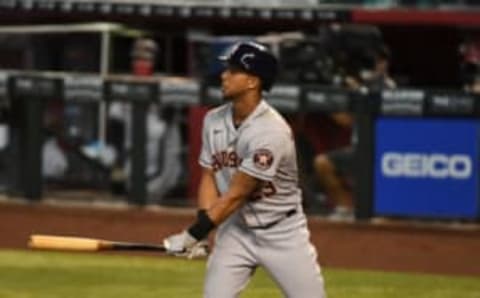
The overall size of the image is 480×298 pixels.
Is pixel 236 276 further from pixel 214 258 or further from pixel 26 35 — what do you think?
pixel 26 35

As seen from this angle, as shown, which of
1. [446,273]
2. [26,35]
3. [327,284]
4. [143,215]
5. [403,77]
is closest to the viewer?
[327,284]

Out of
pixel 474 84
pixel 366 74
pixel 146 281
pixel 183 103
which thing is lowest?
pixel 146 281

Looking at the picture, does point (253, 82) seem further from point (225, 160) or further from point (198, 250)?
point (198, 250)

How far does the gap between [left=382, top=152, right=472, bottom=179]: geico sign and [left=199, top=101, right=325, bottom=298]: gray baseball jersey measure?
27.0 ft

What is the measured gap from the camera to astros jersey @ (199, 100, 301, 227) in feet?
22.7

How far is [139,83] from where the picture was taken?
1638 cm

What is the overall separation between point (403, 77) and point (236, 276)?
1471 cm

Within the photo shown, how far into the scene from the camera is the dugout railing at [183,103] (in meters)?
15.3

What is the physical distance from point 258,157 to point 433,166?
8599 millimetres

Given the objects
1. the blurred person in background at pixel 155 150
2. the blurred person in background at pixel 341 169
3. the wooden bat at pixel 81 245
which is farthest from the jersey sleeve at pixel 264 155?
the blurred person in background at pixel 155 150

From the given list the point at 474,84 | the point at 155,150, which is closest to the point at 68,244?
the point at 155,150

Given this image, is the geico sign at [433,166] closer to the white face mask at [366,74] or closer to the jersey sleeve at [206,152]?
the white face mask at [366,74]

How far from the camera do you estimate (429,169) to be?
50.1ft

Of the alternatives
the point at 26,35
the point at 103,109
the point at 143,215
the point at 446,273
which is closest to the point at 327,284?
the point at 446,273
